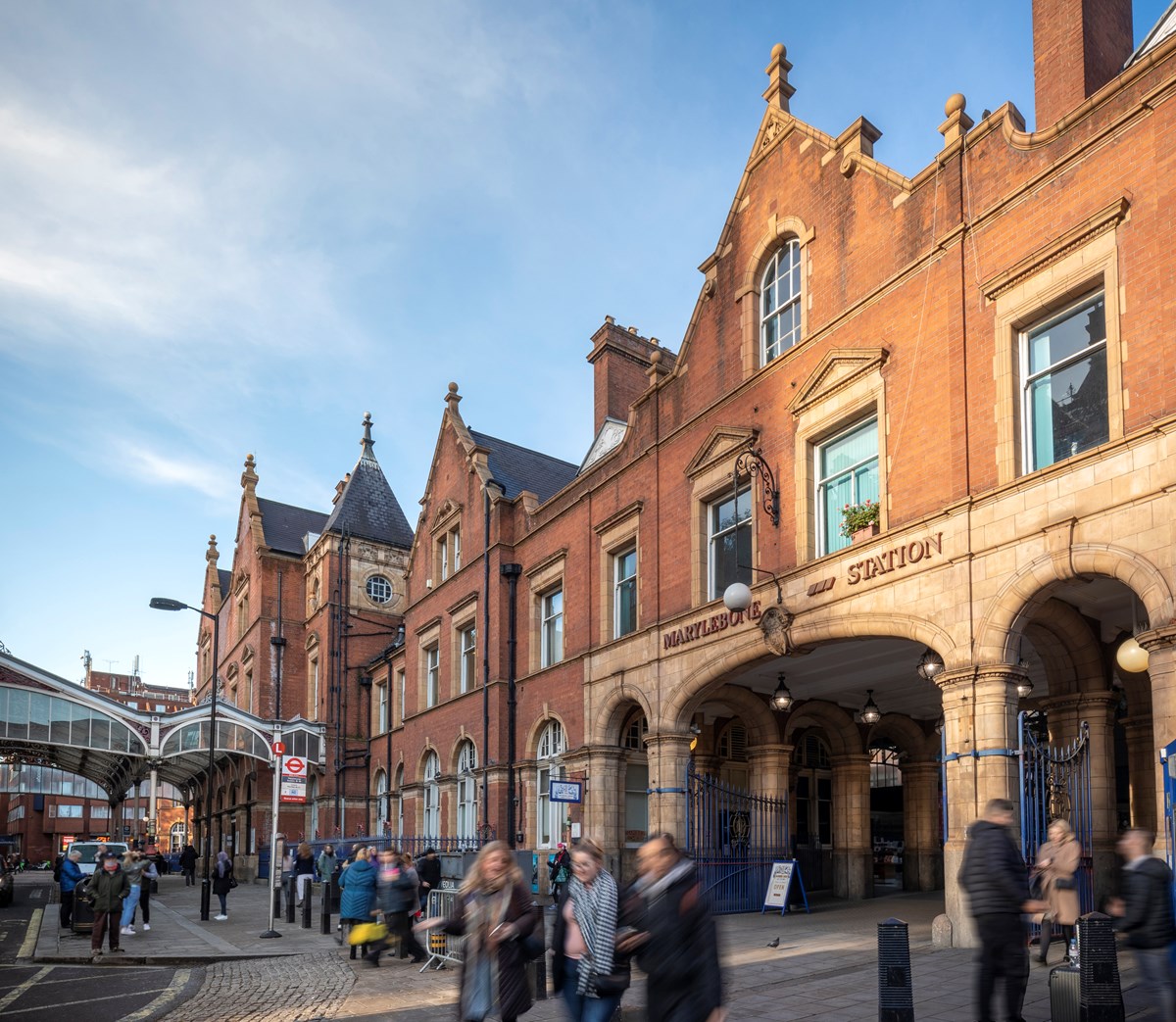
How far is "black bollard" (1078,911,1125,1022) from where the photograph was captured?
26.5 ft

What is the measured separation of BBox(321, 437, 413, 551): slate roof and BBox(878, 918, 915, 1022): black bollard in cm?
3746

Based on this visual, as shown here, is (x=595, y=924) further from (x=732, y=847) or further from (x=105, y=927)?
(x=732, y=847)

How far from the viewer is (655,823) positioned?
2016 centimetres

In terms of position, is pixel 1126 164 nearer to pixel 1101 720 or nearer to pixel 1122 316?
pixel 1122 316

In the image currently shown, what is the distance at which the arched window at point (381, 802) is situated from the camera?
35.5 metres

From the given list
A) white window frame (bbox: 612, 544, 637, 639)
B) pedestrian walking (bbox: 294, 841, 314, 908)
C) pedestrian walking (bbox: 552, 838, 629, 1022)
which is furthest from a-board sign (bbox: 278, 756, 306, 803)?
pedestrian walking (bbox: 552, 838, 629, 1022)

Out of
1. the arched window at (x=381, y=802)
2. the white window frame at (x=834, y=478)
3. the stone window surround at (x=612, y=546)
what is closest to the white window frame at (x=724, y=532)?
the white window frame at (x=834, y=478)

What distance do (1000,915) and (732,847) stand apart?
14.2m

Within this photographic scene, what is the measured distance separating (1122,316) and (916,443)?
343cm

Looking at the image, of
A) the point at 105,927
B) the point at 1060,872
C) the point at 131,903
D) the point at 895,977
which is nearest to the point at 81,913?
the point at 131,903

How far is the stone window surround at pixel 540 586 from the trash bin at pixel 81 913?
408 inches

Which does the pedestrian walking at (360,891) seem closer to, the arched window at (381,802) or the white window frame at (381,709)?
the arched window at (381,802)

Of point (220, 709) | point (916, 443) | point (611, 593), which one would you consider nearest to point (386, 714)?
point (220, 709)

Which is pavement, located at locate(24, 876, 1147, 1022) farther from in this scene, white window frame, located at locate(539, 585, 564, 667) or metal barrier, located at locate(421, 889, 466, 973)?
white window frame, located at locate(539, 585, 564, 667)
